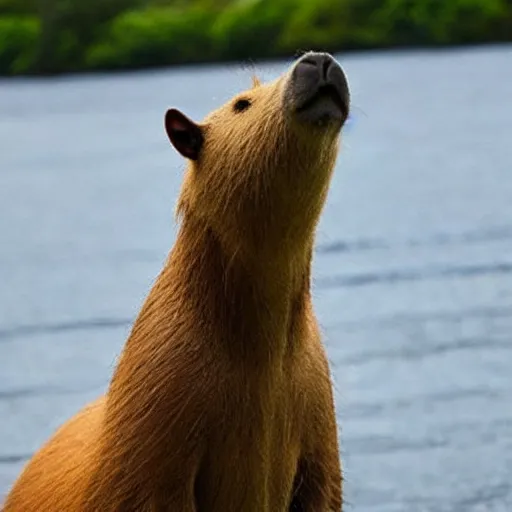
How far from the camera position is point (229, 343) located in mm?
972

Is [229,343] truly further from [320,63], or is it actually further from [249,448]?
[320,63]

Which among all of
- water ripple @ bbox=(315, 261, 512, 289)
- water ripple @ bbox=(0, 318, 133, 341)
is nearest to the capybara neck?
water ripple @ bbox=(0, 318, 133, 341)

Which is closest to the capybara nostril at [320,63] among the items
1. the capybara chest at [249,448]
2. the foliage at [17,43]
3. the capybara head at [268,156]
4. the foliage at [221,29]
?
the capybara head at [268,156]

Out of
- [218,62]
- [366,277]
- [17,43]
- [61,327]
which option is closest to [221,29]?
[218,62]

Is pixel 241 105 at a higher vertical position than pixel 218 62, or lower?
lower

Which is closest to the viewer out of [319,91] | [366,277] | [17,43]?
[319,91]

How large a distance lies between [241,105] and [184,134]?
5cm

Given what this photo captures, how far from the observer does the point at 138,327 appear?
3.31 ft

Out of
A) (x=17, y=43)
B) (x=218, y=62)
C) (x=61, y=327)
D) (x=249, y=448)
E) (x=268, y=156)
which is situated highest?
(x=17, y=43)

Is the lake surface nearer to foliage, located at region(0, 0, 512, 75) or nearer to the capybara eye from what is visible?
the capybara eye

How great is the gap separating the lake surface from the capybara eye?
0.10 meters

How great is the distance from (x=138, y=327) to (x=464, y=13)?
267 inches

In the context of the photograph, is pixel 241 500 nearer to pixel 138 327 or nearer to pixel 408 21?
pixel 138 327

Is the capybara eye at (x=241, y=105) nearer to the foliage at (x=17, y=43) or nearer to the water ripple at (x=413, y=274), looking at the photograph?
the water ripple at (x=413, y=274)
